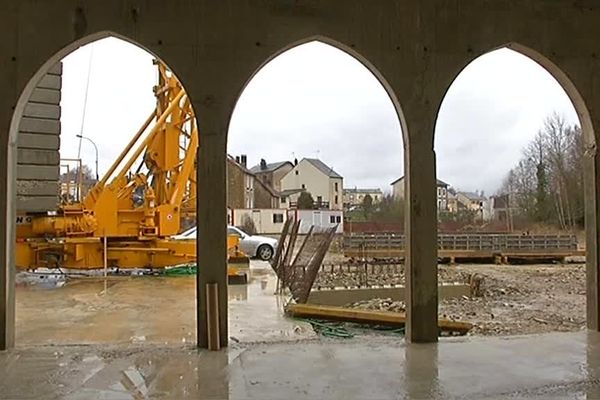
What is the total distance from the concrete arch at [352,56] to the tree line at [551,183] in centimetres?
2339

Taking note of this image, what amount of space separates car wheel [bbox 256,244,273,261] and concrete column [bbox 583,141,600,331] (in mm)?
13883

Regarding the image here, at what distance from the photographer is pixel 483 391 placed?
3.83m

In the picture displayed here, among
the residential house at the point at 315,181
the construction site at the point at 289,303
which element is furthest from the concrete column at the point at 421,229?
the residential house at the point at 315,181

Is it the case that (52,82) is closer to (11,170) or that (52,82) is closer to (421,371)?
(11,170)

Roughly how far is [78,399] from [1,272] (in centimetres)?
184

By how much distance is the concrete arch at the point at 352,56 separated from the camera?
5172mm

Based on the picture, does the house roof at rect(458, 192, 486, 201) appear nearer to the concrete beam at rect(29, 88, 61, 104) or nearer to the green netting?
the green netting

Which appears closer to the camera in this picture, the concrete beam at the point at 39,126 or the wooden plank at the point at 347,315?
the wooden plank at the point at 347,315

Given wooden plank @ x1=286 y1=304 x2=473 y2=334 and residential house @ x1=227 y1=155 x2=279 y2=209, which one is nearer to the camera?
wooden plank @ x1=286 y1=304 x2=473 y2=334

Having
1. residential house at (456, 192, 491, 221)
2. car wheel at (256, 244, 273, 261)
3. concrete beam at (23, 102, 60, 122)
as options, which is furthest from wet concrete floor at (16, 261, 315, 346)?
residential house at (456, 192, 491, 221)

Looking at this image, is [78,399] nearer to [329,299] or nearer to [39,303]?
[39,303]

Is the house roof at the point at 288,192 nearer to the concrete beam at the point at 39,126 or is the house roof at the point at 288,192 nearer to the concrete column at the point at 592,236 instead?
the concrete beam at the point at 39,126

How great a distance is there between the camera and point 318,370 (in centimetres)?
433

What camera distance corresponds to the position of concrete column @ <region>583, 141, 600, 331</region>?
5594mm
